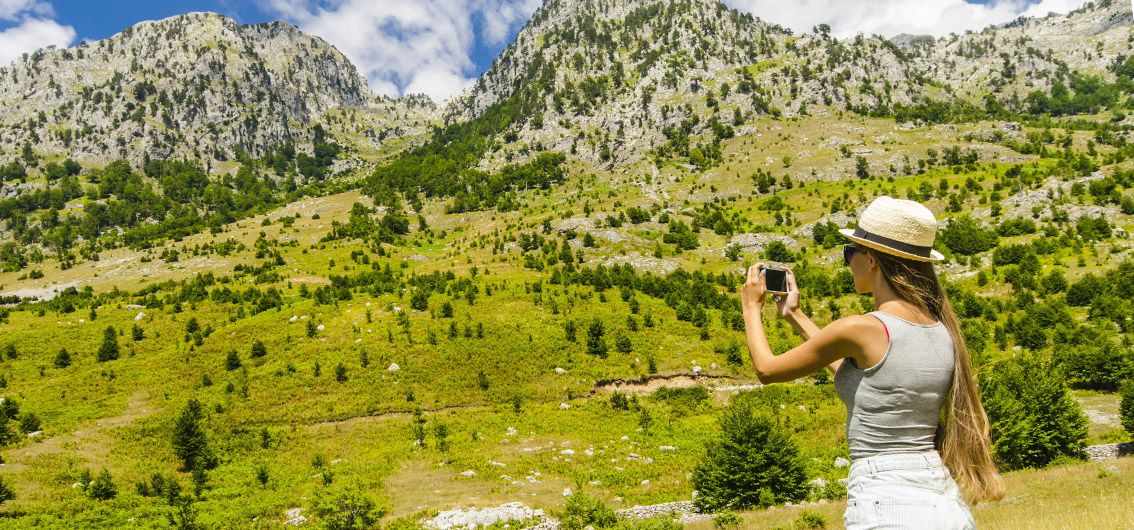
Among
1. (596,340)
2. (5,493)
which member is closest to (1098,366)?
(596,340)

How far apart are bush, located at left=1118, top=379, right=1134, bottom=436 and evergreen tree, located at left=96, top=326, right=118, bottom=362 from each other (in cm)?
6285

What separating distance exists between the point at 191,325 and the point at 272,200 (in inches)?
6243

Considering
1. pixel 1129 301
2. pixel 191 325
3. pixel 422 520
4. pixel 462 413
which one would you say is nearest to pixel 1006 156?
pixel 1129 301

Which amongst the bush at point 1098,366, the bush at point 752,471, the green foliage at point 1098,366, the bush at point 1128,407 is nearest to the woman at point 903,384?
the bush at point 752,471

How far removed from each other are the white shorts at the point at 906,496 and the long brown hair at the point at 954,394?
0.46 ft

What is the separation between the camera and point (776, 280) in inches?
164

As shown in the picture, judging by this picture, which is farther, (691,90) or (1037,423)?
(691,90)

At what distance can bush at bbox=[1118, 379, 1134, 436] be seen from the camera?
81.4 feet

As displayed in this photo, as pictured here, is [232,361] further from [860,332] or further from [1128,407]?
[1128,407]

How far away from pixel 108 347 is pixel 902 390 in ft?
165

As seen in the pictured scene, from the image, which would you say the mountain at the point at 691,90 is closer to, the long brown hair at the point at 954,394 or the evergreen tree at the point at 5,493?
the evergreen tree at the point at 5,493

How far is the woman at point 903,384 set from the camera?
118 inches

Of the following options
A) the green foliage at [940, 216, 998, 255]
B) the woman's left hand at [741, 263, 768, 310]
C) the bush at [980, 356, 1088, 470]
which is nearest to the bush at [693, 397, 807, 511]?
the bush at [980, 356, 1088, 470]

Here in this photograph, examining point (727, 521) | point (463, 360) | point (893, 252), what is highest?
point (893, 252)
